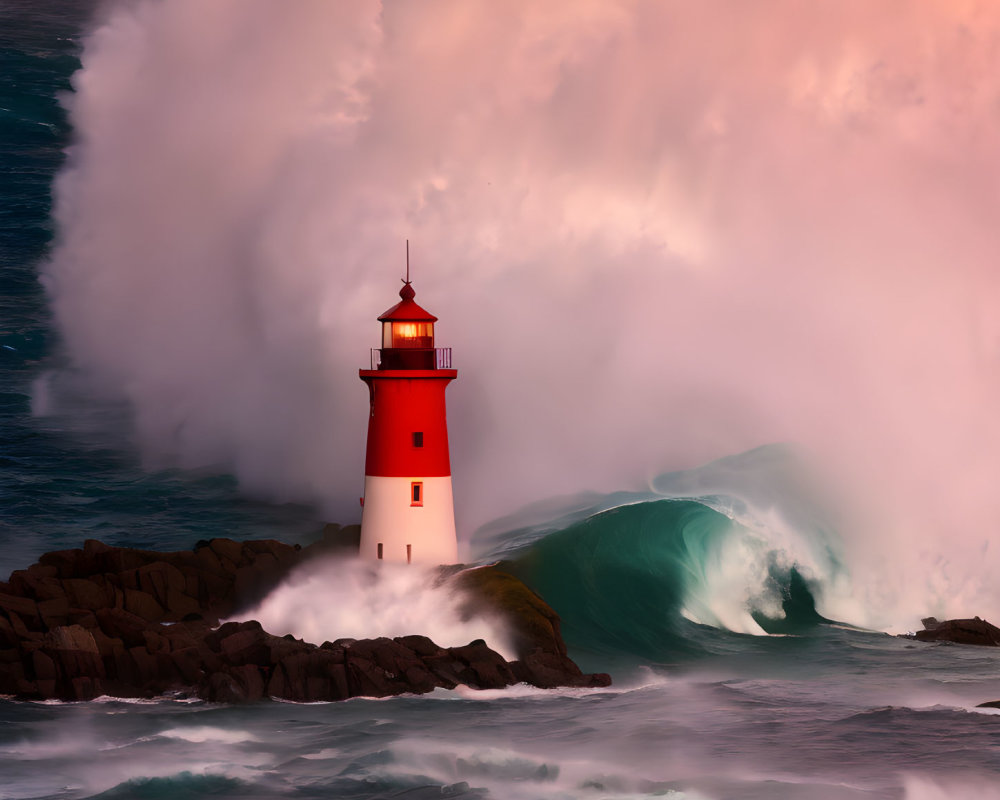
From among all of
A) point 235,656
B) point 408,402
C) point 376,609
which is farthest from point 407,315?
point 235,656

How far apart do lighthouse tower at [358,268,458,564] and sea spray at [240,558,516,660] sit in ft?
1.02

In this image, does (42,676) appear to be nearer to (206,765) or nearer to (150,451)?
(206,765)

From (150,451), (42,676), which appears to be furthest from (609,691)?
(150,451)

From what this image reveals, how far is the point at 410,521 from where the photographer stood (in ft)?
74.0

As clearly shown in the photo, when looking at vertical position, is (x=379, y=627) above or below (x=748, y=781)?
above

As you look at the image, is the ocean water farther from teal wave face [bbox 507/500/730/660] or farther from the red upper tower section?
the red upper tower section

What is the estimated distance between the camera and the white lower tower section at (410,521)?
22.5 metres

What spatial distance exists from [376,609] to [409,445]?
1976 millimetres

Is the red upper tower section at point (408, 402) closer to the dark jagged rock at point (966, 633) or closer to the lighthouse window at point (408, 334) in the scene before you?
the lighthouse window at point (408, 334)

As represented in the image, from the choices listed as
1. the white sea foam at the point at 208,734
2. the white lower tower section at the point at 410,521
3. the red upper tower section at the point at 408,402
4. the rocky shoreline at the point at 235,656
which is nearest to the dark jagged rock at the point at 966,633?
the rocky shoreline at the point at 235,656

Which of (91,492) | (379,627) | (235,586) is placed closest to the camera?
(379,627)

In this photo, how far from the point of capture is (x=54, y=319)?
41438 mm

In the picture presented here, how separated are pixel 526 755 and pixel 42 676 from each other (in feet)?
18.6

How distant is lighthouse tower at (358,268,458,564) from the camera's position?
2255 cm
